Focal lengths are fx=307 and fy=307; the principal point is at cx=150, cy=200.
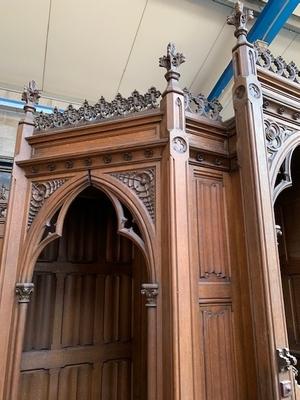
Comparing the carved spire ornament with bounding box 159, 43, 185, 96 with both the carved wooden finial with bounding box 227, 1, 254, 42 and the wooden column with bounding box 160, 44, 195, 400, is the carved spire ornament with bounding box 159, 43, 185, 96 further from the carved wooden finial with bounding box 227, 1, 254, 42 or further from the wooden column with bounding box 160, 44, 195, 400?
the carved wooden finial with bounding box 227, 1, 254, 42

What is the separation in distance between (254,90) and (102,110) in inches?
37.4

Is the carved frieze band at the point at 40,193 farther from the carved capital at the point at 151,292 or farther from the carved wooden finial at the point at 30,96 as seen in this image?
the carved capital at the point at 151,292

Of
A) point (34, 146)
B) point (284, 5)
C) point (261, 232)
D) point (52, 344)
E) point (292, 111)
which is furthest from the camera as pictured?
point (284, 5)

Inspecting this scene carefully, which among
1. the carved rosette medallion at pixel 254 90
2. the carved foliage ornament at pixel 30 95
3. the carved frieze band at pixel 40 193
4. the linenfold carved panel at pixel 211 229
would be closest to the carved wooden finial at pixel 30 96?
the carved foliage ornament at pixel 30 95

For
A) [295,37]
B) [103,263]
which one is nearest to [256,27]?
[295,37]

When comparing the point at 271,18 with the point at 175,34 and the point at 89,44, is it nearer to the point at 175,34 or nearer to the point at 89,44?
the point at 175,34

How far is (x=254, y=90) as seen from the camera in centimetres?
170

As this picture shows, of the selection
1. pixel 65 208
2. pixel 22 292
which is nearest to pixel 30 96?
pixel 65 208

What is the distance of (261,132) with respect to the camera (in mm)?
1661

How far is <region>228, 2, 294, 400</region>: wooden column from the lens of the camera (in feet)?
4.50

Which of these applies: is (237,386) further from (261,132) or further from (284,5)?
(284,5)

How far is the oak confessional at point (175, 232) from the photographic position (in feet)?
4.83

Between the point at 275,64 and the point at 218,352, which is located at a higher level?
the point at 275,64

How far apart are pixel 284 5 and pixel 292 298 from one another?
245 cm
